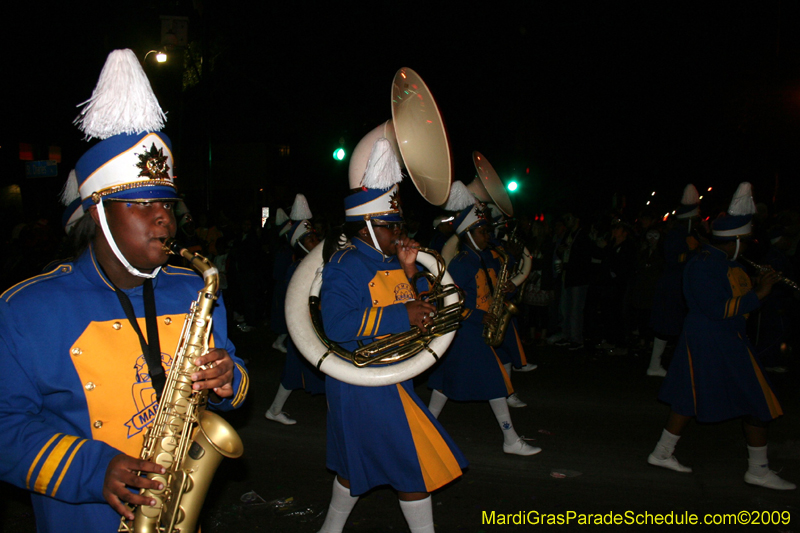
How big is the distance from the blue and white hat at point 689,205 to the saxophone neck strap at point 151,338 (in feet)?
25.5

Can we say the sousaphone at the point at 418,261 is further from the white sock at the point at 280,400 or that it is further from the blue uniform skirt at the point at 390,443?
the white sock at the point at 280,400

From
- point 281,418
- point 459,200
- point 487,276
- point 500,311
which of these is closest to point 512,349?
point 500,311

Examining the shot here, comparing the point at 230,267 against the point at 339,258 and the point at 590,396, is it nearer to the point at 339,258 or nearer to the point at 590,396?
the point at 590,396

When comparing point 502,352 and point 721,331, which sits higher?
point 721,331

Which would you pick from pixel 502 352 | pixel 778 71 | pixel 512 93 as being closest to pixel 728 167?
pixel 778 71

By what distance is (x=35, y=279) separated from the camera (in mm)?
1888

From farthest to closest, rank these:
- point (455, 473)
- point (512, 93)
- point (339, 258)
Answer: point (512, 93), point (339, 258), point (455, 473)

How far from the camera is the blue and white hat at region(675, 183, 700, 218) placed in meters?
7.88

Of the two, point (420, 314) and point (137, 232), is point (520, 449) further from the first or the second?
point (137, 232)

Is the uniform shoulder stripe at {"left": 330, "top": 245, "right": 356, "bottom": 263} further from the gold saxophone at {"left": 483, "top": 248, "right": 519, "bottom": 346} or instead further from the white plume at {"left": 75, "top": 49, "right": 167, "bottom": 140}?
the gold saxophone at {"left": 483, "top": 248, "right": 519, "bottom": 346}

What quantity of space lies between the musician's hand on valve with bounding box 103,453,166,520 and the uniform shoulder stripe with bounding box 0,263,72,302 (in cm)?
67

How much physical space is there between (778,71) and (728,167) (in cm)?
332

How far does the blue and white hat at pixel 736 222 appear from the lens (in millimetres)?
4352

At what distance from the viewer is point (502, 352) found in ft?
19.7
